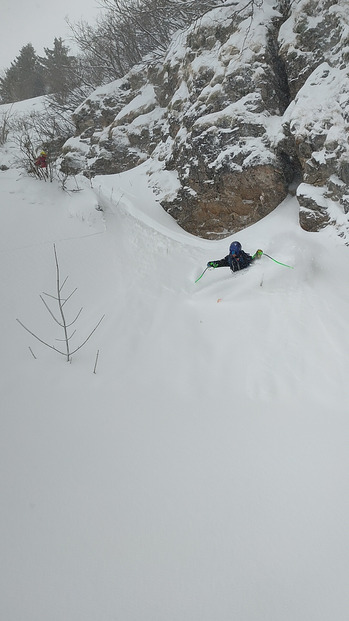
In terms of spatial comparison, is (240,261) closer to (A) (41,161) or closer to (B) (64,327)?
(B) (64,327)

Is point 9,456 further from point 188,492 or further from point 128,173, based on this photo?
point 128,173

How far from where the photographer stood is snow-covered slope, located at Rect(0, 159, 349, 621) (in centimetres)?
193

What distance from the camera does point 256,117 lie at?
264 inches

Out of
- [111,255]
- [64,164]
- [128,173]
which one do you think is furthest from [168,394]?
[64,164]

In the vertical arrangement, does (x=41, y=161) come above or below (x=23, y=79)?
below

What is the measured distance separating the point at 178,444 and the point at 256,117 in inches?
256

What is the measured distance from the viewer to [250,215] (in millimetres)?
6969

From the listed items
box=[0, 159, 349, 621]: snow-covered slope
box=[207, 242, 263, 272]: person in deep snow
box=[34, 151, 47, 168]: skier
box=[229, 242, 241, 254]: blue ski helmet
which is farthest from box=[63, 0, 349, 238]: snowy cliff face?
box=[34, 151, 47, 168]: skier

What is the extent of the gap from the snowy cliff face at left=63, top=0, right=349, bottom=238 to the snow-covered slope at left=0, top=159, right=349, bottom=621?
1.39 m

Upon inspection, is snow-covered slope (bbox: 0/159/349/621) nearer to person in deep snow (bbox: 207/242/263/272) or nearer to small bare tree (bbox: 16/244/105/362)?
small bare tree (bbox: 16/244/105/362)

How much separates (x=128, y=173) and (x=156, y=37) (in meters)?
7.37

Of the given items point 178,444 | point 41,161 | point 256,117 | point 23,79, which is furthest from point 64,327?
point 23,79

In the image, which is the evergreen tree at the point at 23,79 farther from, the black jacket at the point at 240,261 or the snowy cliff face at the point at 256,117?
the black jacket at the point at 240,261

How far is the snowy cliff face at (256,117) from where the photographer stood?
18.4ft
